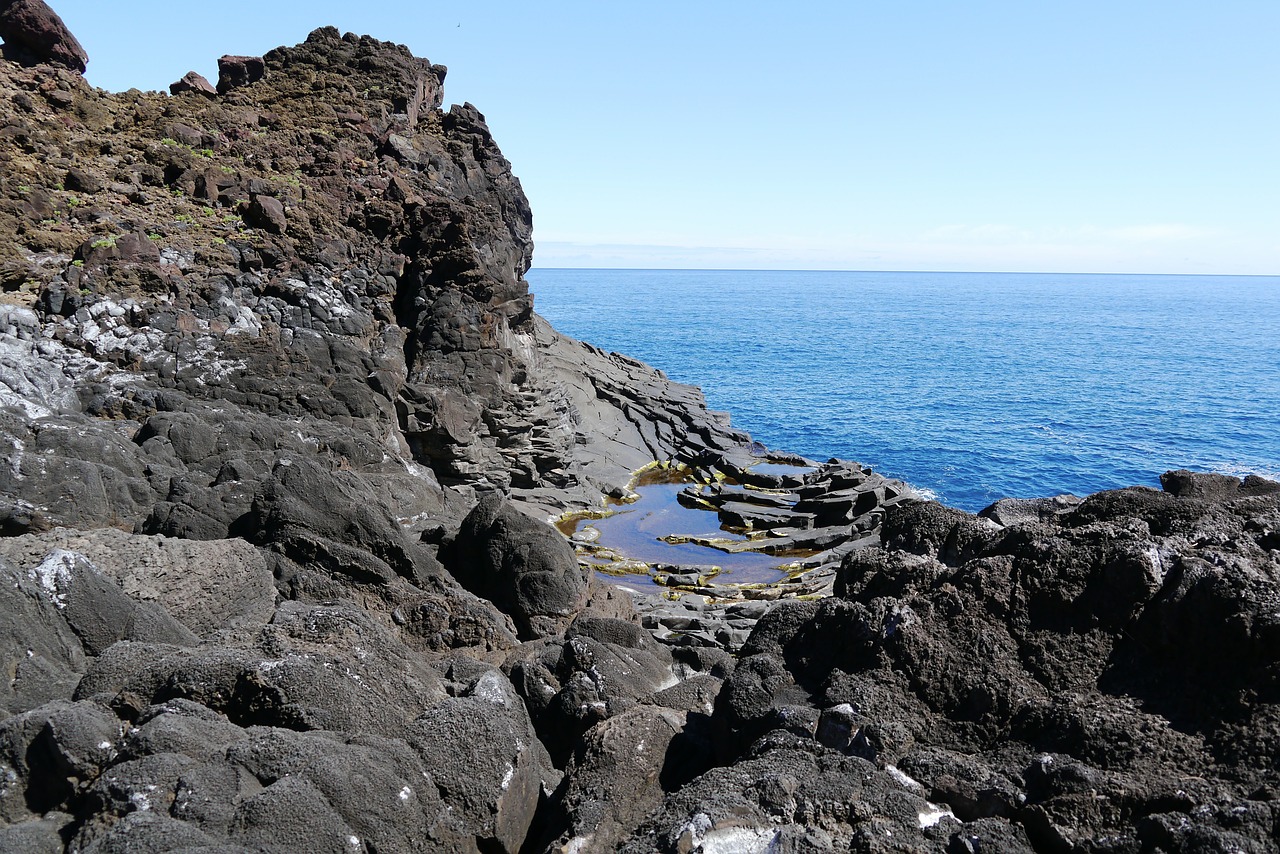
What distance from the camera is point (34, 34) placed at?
35.0 meters

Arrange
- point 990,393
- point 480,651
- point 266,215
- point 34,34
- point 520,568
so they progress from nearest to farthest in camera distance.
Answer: point 480,651 → point 520,568 → point 266,215 → point 34,34 → point 990,393

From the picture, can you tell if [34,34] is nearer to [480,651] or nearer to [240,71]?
[240,71]

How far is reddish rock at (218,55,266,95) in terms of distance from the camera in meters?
41.2

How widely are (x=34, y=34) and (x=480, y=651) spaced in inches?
1420

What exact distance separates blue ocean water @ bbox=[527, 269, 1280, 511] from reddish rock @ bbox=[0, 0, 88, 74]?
128 ft

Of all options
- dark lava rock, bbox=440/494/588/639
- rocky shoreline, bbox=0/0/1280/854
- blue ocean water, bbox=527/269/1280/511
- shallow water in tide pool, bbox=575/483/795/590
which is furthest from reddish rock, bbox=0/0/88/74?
blue ocean water, bbox=527/269/1280/511

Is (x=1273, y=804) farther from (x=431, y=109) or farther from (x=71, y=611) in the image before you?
(x=431, y=109)

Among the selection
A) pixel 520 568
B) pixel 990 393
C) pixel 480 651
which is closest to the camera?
pixel 480 651

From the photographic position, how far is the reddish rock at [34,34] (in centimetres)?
3453

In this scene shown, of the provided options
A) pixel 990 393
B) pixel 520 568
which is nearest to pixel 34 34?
pixel 520 568

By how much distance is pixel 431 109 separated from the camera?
4591 centimetres

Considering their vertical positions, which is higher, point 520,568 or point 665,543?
point 520,568

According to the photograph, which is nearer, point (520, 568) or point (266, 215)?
point (520, 568)

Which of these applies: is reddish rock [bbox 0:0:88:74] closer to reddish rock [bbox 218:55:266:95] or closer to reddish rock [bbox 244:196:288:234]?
reddish rock [bbox 218:55:266:95]
